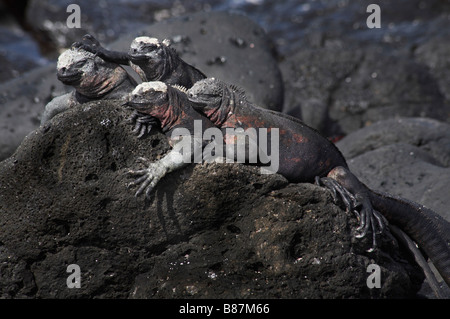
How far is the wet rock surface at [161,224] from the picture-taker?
383 cm

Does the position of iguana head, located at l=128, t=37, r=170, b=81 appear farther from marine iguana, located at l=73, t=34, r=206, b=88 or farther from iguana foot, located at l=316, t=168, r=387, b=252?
iguana foot, located at l=316, t=168, r=387, b=252

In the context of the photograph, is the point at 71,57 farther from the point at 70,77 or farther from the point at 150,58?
the point at 150,58

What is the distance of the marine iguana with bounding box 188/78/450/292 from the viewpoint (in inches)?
159

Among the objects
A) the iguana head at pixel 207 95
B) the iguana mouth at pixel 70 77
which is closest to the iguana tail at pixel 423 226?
the iguana head at pixel 207 95

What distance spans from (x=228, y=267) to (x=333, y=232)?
0.76 m

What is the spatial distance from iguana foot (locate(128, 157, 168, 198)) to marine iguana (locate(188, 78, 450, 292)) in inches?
23.1

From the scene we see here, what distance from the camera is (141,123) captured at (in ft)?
12.7

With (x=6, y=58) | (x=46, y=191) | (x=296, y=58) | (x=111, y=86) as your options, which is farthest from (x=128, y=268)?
(x=6, y=58)

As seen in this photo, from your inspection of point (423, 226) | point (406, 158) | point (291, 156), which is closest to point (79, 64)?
point (291, 156)

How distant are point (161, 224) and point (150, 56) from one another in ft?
4.19

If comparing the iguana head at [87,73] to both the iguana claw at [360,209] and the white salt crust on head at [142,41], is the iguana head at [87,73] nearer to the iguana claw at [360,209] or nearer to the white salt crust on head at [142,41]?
the white salt crust on head at [142,41]
